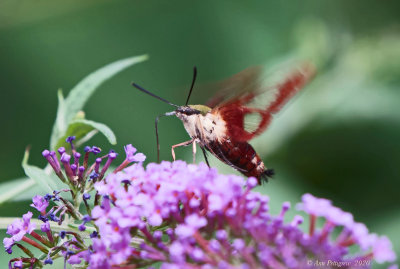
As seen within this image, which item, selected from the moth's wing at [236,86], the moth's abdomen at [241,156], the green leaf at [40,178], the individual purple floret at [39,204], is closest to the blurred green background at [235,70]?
the moth's wing at [236,86]

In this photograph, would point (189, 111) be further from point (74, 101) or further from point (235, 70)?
point (235, 70)

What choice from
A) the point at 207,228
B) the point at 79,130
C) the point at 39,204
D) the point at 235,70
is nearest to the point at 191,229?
the point at 207,228

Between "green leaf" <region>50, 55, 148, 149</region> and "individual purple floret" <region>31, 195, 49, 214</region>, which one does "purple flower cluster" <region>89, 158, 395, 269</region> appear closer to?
"individual purple floret" <region>31, 195, 49, 214</region>

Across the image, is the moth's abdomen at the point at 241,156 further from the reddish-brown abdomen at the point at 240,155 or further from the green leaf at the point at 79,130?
the green leaf at the point at 79,130

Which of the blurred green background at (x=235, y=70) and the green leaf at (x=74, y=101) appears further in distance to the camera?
the blurred green background at (x=235, y=70)

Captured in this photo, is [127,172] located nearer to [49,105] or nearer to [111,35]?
[49,105]

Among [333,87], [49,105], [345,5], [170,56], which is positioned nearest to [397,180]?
[333,87]

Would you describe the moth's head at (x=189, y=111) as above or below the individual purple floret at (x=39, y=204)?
above
